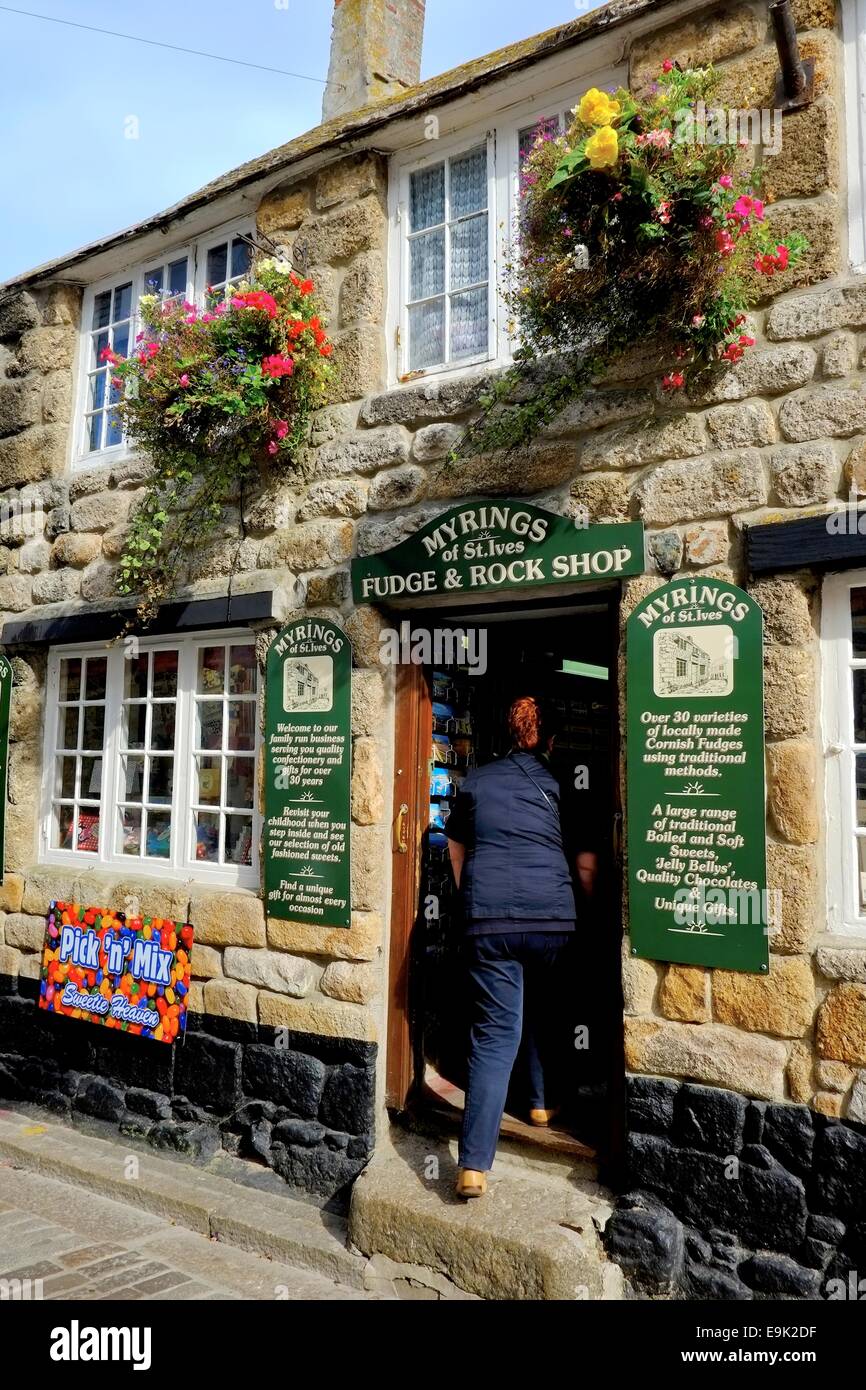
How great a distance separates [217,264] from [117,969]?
410cm

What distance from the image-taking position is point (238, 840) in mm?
5277

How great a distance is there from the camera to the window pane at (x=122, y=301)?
6242 millimetres

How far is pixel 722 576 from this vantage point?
3.71m

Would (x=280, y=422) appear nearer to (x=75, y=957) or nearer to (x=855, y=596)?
(x=855, y=596)

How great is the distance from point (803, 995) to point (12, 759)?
4.90 meters

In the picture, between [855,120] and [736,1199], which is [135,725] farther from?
[855,120]

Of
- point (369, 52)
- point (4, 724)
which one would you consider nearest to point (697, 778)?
point (4, 724)

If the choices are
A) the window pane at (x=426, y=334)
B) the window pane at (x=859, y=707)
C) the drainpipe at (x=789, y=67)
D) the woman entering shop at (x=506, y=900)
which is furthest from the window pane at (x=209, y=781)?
the drainpipe at (x=789, y=67)

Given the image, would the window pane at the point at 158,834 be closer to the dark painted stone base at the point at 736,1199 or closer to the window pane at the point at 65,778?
the window pane at the point at 65,778

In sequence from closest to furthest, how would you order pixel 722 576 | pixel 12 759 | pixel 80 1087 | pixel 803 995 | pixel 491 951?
pixel 803 995 → pixel 722 576 → pixel 491 951 → pixel 80 1087 → pixel 12 759

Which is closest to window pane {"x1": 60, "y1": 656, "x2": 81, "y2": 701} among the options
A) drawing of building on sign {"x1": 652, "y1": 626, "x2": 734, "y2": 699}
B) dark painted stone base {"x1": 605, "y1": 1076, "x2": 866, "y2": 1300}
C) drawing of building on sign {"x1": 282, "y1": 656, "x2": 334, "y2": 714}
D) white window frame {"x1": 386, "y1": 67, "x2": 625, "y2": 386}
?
drawing of building on sign {"x1": 282, "y1": 656, "x2": 334, "y2": 714}

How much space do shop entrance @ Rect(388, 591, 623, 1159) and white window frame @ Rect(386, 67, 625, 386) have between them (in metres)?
1.25

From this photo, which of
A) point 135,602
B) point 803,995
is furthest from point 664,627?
point 135,602

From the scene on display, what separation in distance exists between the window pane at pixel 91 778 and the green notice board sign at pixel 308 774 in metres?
1.57
